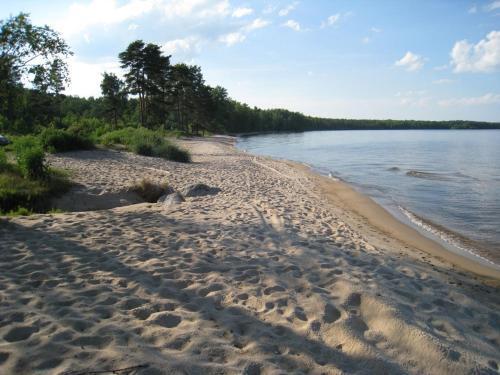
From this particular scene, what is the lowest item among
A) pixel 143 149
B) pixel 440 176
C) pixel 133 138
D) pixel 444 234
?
pixel 444 234

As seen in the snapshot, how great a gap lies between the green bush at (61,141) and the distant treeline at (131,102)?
68.0 inches

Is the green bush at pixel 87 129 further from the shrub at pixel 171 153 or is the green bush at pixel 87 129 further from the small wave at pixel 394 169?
the small wave at pixel 394 169

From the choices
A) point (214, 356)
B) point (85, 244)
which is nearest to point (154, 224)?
point (85, 244)

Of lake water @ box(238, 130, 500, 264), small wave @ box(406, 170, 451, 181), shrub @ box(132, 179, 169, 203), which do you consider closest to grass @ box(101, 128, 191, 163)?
shrub @ box(132, 179, 169, 203)

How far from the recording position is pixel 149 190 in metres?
11.5

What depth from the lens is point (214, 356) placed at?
10.8ft

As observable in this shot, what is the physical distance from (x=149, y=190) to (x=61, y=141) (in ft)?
34.8

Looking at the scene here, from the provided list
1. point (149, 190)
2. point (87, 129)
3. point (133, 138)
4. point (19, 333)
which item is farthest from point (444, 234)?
point (87, 129)

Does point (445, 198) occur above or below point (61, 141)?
below

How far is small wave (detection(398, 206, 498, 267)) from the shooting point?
9.32 metres

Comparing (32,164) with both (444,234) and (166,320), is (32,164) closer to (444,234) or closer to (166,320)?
(166,320)

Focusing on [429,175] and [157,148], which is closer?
[157,148]

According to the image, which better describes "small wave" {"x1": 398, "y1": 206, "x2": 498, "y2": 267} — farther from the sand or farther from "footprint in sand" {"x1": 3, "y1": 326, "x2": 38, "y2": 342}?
"footprint in sand" {"x1": 3, "y1": 326, "x2": 38, "y2": 342}

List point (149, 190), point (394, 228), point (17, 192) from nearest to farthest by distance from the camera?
point (17, 192), point (394, 228), point (149, 190)
